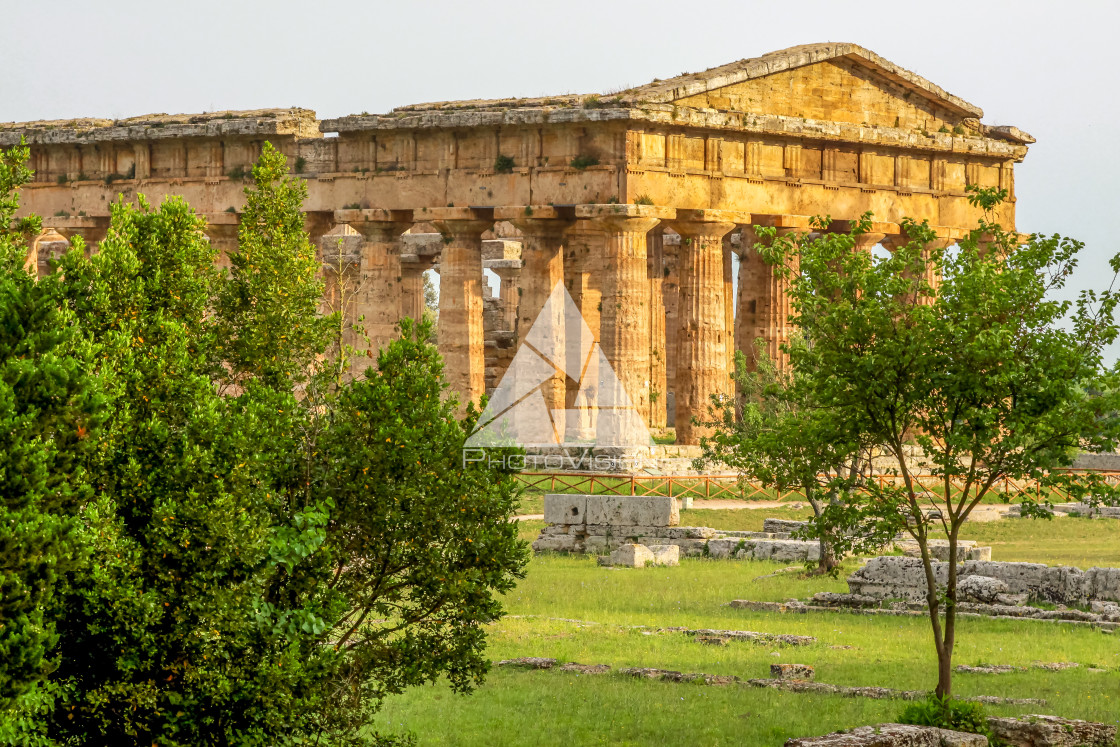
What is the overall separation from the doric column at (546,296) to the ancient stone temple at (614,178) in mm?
68

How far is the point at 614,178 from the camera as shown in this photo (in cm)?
3784

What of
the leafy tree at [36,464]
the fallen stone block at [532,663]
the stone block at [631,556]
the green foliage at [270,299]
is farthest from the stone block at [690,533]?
the leafy tree at [36,464]

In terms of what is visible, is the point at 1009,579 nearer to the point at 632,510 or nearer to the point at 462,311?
the point at 632,510

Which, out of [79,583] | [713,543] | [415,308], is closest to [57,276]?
[79,583]

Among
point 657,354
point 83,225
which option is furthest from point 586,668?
point 83,225

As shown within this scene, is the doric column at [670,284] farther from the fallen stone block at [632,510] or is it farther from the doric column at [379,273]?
the fallen stone block at [632,510]

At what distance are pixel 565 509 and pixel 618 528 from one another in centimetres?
102

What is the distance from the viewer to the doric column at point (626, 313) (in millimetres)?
38250

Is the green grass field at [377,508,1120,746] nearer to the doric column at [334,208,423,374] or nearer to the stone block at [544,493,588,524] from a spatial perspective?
the stone block at [544,493,588,524]

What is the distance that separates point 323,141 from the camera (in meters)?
41.2

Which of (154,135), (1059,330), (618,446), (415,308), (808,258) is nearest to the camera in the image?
(1059,330)

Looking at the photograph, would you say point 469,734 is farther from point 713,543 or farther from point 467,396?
point 467,396

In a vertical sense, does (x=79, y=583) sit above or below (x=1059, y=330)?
below

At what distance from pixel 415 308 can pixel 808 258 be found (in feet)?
105
